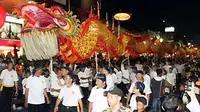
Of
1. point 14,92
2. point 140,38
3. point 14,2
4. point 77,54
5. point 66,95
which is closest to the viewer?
point 66,95

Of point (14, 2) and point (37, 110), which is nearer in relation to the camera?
point (37, 110)

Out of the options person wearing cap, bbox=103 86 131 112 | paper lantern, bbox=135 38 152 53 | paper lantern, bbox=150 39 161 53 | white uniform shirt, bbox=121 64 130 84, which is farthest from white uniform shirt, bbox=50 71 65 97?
paper lantern, bbox=150 39 161 53

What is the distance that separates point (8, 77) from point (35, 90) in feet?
8.26

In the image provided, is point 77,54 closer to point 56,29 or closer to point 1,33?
point 56,29

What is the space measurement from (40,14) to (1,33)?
8602 millimetres

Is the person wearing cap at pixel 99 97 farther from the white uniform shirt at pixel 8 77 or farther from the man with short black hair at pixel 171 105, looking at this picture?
the white uniform shirt at pixel 8 77

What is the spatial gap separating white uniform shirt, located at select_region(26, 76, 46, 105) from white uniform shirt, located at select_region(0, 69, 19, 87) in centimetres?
233

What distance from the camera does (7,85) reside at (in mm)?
11195

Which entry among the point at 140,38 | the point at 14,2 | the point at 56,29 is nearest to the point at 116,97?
the point at 56,29

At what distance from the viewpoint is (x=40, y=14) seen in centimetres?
901

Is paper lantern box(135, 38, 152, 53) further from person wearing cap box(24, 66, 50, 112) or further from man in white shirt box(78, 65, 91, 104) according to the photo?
person wearing cap box(24, 66, 50, 112)

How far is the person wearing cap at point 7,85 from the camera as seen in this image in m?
11.1

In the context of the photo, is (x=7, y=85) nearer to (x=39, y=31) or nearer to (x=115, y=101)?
(x=39, y=31)

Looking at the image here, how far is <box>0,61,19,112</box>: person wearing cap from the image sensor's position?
11.1 meters
